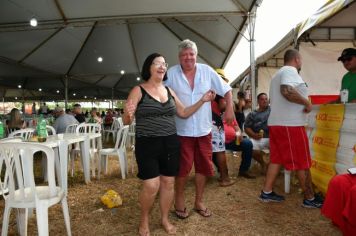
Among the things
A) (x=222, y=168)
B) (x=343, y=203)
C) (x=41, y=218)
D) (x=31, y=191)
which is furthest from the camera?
(x=222, y=168)

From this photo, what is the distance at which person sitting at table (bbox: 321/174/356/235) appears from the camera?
1.98 m

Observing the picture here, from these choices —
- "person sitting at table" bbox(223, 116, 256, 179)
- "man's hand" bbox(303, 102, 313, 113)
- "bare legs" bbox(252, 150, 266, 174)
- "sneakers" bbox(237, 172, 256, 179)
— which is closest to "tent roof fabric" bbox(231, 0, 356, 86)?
"man's hand" bbox(303, 102, 313, 113)

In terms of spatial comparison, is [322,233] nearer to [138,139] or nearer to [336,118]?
[336,118]

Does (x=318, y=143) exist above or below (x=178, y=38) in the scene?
below

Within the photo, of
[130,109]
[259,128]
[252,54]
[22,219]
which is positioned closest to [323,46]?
[259,128]

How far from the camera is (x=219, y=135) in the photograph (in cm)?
441

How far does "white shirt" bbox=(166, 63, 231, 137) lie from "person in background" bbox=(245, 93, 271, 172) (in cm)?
221

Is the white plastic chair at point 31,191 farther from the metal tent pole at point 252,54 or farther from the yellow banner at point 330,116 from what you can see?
the metal tent pole at point 252,54

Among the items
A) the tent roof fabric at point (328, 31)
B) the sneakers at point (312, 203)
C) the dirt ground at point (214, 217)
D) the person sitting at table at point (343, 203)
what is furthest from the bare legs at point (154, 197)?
the tent roof fabric at point (328, 31)

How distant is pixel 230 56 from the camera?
483 inches

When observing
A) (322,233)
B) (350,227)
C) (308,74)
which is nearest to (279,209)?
(322,233)

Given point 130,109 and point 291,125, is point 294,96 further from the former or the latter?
point 130,109

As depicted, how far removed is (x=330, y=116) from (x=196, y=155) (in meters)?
1.63

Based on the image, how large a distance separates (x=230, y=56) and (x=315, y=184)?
29.7ft
